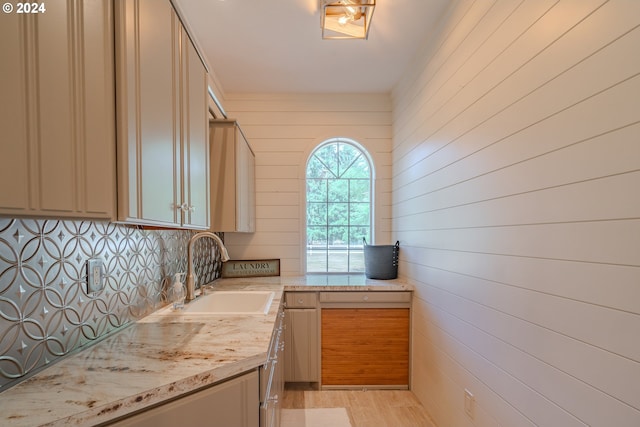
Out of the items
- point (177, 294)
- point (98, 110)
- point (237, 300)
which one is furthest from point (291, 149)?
point (98, 110)

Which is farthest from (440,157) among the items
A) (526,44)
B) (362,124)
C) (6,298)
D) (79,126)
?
(6,298)

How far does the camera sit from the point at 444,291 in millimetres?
1738

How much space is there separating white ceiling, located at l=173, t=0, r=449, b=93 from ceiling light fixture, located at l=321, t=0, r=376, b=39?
0.23 ft

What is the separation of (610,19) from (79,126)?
151 cm

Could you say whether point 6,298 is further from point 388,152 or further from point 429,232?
point 388,152

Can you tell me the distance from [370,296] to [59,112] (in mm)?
2191

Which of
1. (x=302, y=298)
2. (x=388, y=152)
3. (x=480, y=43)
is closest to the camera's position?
(x=480, y=43)

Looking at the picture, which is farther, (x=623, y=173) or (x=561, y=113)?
(x=561, y=113)

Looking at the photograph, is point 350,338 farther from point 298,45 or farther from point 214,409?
point 298,45

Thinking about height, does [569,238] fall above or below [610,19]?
below

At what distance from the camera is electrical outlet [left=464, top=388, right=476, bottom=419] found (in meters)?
1.42

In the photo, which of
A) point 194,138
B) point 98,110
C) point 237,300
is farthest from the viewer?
point 237,300

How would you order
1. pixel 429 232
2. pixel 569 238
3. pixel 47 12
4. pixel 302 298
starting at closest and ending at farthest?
pixel 47 12 < pixel 569 238 < pixel 429 232 < pixel 302 298

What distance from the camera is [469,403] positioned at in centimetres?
146
